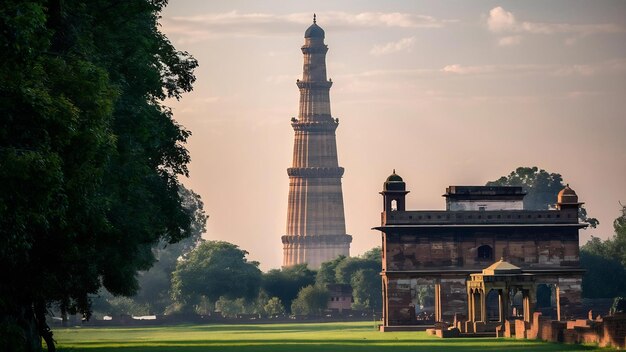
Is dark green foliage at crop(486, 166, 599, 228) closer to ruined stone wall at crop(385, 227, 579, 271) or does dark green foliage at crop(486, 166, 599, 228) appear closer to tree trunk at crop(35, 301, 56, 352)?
ruined stone wall at crop(385, 227, 579, 271)

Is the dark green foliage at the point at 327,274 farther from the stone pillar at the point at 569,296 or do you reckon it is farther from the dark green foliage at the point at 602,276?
the stone pillar at the point at 569,296

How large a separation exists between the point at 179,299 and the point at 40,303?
103868 mm

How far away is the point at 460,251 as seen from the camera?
93.4m

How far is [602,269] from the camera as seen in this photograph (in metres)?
128

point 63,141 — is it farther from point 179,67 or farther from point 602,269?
point 602,269

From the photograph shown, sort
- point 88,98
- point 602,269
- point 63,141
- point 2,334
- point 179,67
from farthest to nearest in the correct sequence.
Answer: point 602,269, point 179,67, point 2,334, point 88,98, point 63,141

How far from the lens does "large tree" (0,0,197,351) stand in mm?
31547

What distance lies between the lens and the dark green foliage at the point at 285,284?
150 meters

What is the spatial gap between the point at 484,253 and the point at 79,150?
61.8 m

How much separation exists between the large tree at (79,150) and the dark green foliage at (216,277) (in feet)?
293

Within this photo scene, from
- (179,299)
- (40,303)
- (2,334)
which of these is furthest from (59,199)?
(179,299)

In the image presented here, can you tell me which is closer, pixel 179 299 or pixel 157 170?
pixel 157 170

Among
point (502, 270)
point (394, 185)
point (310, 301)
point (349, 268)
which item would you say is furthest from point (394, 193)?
point (349, 268)

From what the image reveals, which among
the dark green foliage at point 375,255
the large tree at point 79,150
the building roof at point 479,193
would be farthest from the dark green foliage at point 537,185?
the large tree at point 79,150
